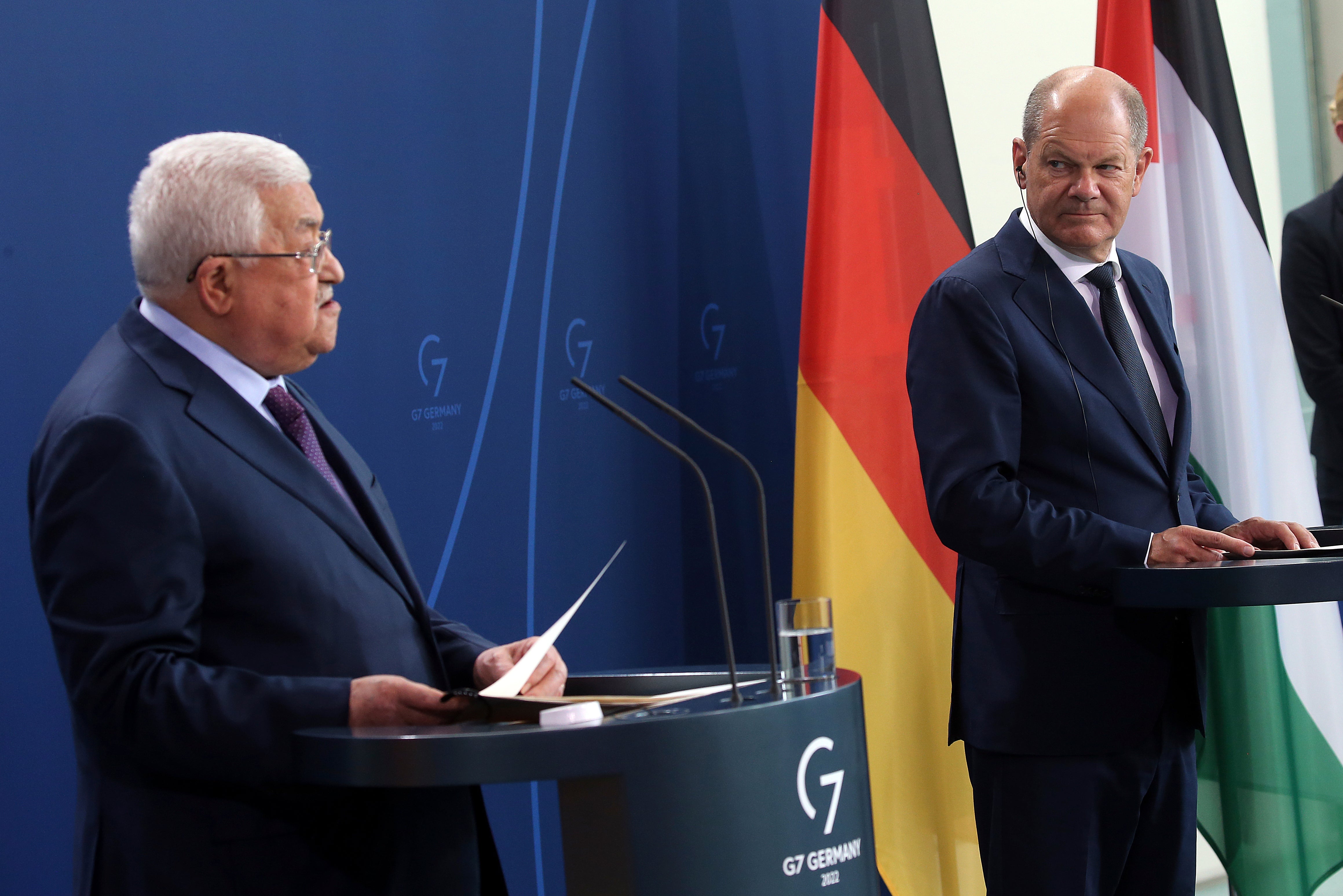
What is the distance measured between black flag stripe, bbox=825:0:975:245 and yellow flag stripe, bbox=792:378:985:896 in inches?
23.3

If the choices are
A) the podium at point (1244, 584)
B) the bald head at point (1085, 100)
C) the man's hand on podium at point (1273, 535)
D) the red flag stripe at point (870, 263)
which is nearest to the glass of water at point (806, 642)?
the podium at point (1244, 584)

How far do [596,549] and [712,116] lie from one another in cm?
118

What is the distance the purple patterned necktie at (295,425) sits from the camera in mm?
1752

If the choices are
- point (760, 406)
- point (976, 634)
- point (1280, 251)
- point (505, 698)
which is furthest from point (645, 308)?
point (505, 698)

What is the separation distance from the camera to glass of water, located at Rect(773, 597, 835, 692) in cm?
155

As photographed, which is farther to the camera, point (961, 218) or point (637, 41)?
point (637, 41)

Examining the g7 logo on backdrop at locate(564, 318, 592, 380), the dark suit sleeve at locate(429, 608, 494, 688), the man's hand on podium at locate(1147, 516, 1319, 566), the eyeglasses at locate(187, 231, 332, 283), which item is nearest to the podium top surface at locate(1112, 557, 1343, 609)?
the man's hand on podium at locate(1147, 516, 1319, 566)

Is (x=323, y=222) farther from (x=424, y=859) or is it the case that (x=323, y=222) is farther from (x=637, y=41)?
(x=424, y=859)

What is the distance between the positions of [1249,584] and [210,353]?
1.36 metres

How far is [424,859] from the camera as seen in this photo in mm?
1659

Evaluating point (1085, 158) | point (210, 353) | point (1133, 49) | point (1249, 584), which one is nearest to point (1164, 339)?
point (1085, 158)

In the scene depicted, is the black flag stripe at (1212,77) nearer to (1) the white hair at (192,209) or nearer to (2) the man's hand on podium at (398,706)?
(1) the white hair at (192,209)

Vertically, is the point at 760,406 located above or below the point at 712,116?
below

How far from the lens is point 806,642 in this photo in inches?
61.3
